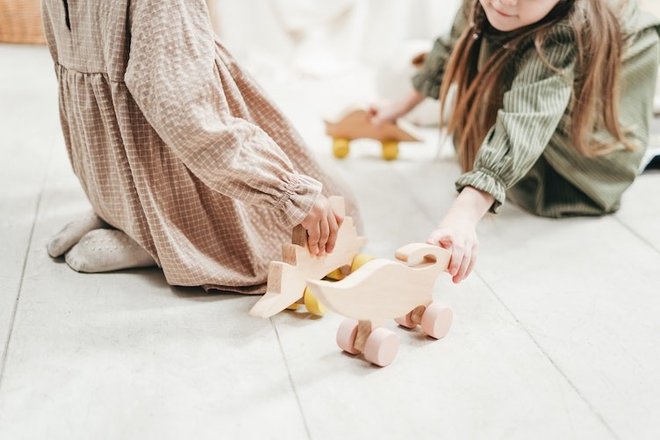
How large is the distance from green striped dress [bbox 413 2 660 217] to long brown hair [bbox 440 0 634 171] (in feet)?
0.05

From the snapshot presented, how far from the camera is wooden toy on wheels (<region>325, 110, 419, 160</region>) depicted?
155 cm

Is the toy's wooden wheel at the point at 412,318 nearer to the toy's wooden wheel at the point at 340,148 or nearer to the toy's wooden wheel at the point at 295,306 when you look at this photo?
the toy's wooden wheel at the point at 295,306

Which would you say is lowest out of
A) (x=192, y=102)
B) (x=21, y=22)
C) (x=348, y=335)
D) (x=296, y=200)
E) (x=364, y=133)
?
(x=21, y=22)

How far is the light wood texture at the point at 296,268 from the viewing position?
2.94ft

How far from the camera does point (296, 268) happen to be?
0.93m

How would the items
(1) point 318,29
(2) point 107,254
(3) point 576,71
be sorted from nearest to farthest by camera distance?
(2) point 107,254 → (3) point 576,71 → (1) point 318,29

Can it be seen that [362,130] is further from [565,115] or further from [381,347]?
[381,347]

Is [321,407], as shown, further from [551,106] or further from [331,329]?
[551,106]

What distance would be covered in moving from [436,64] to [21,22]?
138 centimetres

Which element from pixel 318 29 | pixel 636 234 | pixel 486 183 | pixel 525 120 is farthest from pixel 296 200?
pixel 318 29

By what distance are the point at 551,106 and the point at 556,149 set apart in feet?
0.59

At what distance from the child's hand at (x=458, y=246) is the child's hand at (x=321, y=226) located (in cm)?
12

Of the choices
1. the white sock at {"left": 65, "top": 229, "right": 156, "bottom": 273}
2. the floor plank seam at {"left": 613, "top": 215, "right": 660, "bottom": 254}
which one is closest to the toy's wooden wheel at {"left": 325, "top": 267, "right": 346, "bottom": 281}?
the white sock at {"left": 65, "top": 229, "right": 156, "bottom": 273}

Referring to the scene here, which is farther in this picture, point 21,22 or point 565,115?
point 21,22
